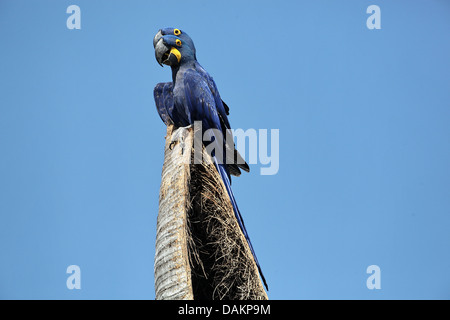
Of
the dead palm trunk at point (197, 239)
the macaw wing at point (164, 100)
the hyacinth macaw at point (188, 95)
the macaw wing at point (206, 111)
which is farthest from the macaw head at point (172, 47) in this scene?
the dead palm trunk at point (197, 239)

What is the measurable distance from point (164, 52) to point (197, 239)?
2.25m

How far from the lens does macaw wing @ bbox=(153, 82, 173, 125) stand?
5.73 metres

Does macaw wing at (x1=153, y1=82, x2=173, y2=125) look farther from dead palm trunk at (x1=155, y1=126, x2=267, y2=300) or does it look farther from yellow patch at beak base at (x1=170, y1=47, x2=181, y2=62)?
dead palm trunk at (x1=155, y1=126, x2=267, y2=300)

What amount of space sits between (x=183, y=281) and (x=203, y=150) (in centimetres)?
137

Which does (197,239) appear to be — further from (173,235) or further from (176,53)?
(176,53)

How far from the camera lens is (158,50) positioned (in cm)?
555

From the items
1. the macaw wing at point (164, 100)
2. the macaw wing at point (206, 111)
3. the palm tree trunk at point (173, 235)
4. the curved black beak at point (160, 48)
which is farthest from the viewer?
the macaw wing at point (164, 100)

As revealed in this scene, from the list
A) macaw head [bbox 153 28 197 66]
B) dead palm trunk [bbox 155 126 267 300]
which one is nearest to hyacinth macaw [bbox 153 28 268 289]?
macaw head [bbox 153 28 197 66]

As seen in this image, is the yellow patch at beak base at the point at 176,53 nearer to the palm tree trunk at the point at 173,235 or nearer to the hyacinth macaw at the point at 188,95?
the hyacinth macaw at the point at 188,95

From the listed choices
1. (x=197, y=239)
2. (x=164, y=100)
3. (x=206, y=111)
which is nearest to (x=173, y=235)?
(x=197, y=239)

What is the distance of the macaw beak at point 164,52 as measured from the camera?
18.2 feet

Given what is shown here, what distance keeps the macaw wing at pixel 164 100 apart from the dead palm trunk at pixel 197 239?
1206mm
